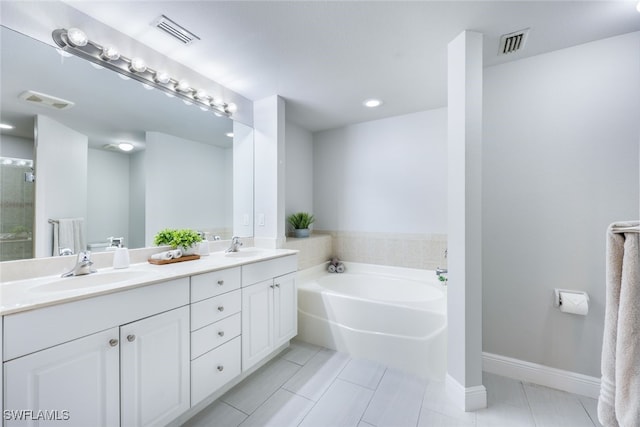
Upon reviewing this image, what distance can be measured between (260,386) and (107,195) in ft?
5.38

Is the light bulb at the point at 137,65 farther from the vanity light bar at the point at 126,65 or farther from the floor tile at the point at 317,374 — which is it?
the floor tile at the point at 317,374

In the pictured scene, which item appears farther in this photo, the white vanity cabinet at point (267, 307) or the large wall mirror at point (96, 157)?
the white vanity cabinet at point (267, 307)

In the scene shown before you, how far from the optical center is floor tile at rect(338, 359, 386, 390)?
183 centimetres

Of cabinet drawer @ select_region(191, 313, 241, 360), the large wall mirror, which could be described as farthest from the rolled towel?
cabinet drawer @ select_region(191, 313, 241, 360)

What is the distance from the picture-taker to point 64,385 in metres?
0.97

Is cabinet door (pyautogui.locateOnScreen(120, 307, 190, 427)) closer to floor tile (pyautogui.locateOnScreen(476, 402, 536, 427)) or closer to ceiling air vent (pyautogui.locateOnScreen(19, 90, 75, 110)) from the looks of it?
ceiling air vent (pyautogui.locateOnScreen(19, 90, 75, 110))

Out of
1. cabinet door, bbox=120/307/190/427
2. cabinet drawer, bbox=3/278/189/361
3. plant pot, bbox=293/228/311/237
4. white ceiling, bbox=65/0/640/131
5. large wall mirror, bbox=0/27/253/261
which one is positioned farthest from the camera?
plant pot, bbox=293/228/311/237

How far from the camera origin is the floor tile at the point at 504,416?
1461 mm

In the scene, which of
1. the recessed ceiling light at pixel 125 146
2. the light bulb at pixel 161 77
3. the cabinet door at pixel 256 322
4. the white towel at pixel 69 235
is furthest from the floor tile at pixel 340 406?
the light bulb at pixel 161 77

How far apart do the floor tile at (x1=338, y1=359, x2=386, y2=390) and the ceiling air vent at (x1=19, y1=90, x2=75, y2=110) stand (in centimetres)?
248

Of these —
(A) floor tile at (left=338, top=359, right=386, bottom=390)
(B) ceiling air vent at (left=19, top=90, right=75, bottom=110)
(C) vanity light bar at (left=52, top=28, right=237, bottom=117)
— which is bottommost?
(A) floor tile at (left=338, top=359, right=386, bottom=390)

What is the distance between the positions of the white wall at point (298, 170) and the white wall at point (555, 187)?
6.59ft

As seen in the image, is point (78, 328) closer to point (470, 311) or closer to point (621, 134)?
point (470, 311)

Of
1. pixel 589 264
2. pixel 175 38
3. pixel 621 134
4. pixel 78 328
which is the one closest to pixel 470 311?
pixel 589 264
